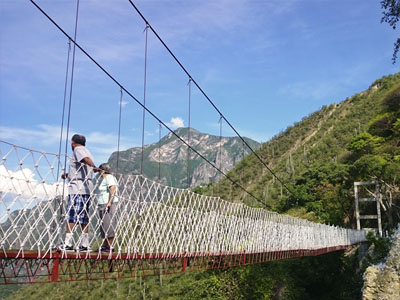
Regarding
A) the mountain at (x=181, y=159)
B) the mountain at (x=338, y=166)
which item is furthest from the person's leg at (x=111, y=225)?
the mountain at (x=181, y=159)

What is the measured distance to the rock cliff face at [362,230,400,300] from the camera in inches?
267

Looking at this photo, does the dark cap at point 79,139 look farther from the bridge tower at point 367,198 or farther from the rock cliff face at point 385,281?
the bridge tower at point 367,198

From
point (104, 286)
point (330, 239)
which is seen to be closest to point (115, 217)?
point (330, 239)

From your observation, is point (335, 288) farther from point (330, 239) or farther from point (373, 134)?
point (373, 134)

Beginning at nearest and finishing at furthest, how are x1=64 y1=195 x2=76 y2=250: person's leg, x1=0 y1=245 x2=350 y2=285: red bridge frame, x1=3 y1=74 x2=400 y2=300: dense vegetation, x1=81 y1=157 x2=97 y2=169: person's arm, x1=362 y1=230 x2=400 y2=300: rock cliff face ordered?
x1=0 y1=245 x2=350 y2=285: red bridge frame → x1=64 y1=195 x2=76 y2=250: person's leg → x1=81 y1=157 x2=97 y2=169: person's arm → x1=362 y1=230 x2=400 y2=300: rock cliff face → x1=3 y1=74 x2=400 y2=300: dense vegetation

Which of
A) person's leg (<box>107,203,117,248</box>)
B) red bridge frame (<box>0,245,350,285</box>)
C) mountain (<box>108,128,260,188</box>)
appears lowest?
red bridge frame (<box>0,245,350,285</box>)

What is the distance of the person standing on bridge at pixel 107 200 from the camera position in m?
Answer: 3.25

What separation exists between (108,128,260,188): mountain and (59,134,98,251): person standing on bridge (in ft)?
274

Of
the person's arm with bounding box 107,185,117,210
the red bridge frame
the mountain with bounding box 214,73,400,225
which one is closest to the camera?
the red bridge frame

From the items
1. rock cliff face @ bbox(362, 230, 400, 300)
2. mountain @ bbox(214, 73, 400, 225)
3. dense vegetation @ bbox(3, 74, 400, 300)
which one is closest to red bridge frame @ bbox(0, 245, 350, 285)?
rock cliff face @ bbox(362, 230, 400, 300)

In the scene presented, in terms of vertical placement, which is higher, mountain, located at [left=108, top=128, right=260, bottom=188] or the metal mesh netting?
mountain, located at [left=108, top=128, right=260, bottom=188]

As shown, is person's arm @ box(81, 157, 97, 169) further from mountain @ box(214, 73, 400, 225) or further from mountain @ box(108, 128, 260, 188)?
mountain @ box(108, 128, 260, 188)

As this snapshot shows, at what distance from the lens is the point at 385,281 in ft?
22.8

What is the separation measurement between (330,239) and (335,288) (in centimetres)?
368
